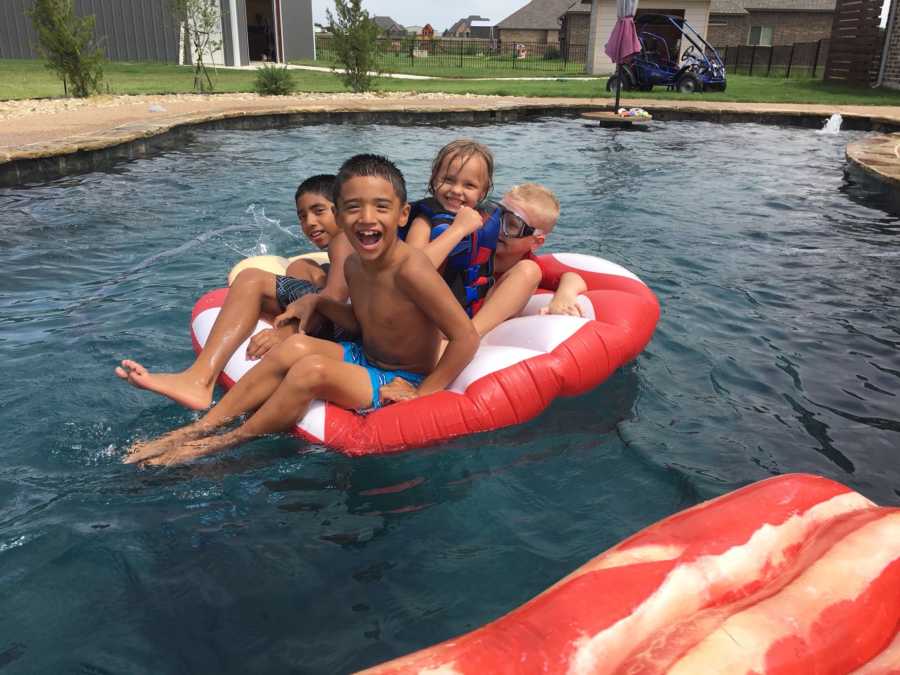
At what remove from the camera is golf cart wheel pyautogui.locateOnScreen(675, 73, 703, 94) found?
1891 centimetres

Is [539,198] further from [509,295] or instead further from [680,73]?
[680,73]

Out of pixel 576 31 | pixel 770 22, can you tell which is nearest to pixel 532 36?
pixel 576 31

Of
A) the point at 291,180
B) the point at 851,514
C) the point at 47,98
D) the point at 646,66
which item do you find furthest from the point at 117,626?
the point at 646,66

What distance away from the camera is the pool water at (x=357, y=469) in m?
2.19

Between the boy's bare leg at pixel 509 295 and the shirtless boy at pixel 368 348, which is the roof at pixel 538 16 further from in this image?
the shirtless boy at pixel 368 348

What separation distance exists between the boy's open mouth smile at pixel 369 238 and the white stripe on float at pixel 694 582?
158cm

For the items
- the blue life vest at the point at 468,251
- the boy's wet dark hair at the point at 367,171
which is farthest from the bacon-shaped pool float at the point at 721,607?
the blue life vest at the point at 468,251

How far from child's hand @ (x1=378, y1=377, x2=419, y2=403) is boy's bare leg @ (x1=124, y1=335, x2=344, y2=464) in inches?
11.4

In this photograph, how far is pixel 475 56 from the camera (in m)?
39.3

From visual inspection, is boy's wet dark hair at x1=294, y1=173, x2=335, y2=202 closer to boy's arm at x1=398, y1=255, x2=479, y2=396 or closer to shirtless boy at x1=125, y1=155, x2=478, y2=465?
shirtless boy at x1=125, y1=155, x2=478, y2=465

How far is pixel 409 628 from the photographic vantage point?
2.15m

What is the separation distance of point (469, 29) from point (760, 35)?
149 ft

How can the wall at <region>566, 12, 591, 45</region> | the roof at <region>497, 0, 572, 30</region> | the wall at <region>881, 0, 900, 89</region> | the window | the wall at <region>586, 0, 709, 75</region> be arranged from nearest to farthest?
the wall at <region>881, 0, 900, 89</region>, the wall at <region>586, 0, 709, 75</region>, the wall at <region>566, 12, 591, 45</region>, the window, the roof at <region>497, 0, 572, 30</region>

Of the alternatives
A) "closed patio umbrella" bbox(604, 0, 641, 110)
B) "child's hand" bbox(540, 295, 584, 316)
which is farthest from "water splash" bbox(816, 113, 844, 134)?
"child's hand" bbox(540, 295, 584, 316)
